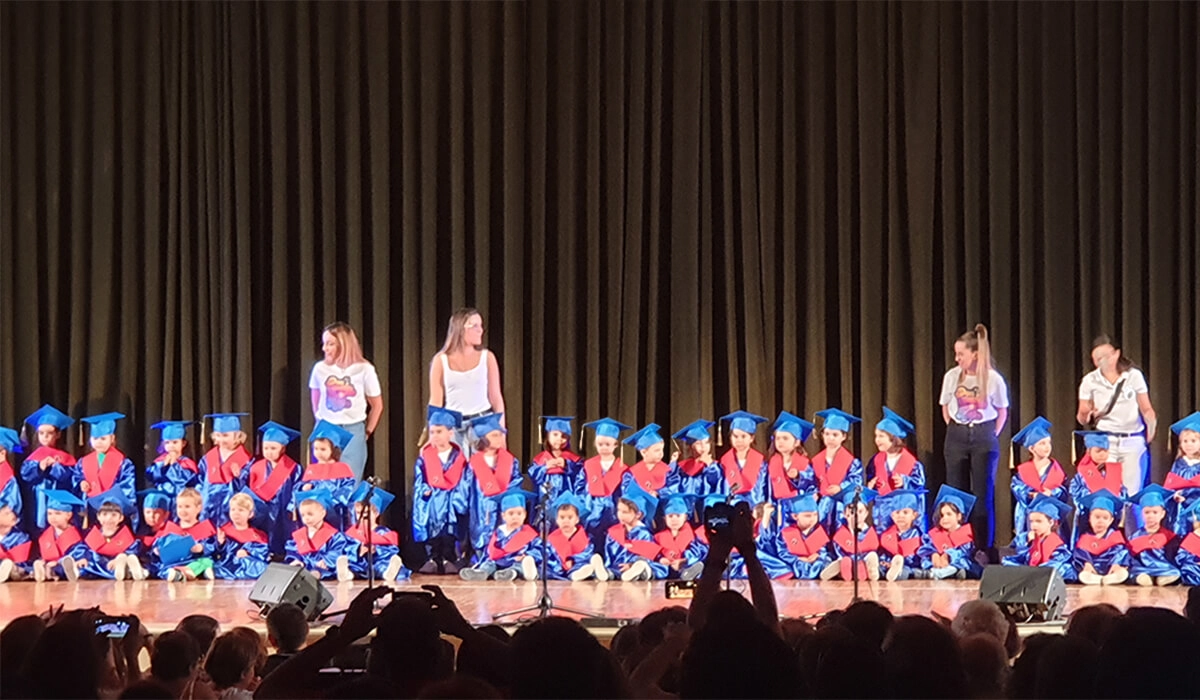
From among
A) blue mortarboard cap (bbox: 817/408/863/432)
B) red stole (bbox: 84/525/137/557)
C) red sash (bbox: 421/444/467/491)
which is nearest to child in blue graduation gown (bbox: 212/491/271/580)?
red stole (bbox: 84/525/137/557)

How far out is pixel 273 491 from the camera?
10281mm

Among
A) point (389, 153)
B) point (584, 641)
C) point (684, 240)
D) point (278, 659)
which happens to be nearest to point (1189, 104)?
point (684, 240)

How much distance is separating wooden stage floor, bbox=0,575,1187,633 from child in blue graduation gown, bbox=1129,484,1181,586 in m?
0.13

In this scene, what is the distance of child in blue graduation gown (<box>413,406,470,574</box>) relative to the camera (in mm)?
10281

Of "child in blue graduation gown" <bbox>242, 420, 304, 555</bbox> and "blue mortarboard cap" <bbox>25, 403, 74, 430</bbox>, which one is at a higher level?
"blue mortarboard cap" <bbox>25, 403, 74, 430</bbox>

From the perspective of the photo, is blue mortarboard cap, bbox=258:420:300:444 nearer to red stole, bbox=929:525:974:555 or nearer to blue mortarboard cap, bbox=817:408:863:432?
blue mortarboard cap, bbox=817:408:863:432

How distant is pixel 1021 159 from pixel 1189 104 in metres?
1.33

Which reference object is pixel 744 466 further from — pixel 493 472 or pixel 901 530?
pixel 493 472

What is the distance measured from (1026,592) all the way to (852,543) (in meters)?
2.80

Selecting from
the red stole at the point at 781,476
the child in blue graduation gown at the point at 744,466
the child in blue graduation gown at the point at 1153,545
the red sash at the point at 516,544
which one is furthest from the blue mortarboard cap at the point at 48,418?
the child in blue graduation gown at the point at 1153,545

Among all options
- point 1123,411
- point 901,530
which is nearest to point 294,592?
point 901,530

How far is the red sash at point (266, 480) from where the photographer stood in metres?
10.3

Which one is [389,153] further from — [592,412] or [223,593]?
[223,593]

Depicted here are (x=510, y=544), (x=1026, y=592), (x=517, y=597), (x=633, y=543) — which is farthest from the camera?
(x=510, y=544)
